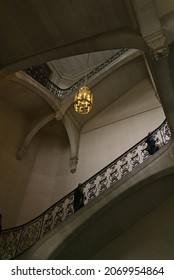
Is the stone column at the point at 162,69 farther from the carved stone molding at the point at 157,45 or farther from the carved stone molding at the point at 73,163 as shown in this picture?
the carved stone molding at the point at 73,163

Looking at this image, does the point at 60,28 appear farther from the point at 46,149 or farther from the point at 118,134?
the point at 46,149

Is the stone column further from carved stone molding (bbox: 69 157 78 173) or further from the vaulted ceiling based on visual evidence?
carved stone molding (bbox: 69 157 78 173)

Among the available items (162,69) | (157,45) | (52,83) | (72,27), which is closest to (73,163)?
(52,83)

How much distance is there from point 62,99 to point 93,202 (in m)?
4.97

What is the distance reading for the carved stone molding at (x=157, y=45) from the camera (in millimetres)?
3962

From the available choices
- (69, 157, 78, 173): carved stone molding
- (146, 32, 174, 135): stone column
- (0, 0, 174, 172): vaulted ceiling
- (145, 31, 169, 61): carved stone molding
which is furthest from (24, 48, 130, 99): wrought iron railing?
(145, 31, 169, 61): carved stone molding

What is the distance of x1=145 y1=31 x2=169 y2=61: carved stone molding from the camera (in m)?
3.96

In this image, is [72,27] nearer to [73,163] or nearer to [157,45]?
[157,45]

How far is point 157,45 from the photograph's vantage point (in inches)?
158

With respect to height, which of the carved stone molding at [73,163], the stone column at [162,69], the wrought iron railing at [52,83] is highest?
the wrought iron railing at [52,83]

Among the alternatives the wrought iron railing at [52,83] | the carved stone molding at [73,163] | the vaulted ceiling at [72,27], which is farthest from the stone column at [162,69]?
the wrought iron railing at [52,83]

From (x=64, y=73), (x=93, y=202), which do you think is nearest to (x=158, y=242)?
(x=93, y=202)

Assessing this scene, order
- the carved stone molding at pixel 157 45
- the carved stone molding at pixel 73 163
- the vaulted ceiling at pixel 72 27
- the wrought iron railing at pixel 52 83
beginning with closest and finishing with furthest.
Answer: the carved stone molding at pixel 157 45 < the vaulted ceiling at pixel 72 27 < the carved stone molding at pixel 73 163 < the wrought iron railing at pixel 52 83
